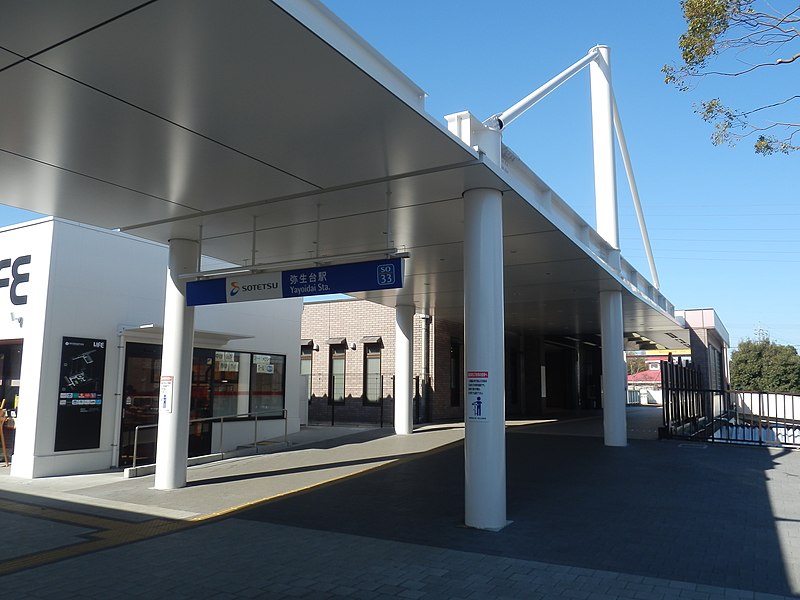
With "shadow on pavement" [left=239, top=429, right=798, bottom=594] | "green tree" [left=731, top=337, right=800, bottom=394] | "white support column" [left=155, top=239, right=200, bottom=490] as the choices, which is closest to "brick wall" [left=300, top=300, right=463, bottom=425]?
"shadow on pavement" [left=239, top=429, right=798, bottom=594]

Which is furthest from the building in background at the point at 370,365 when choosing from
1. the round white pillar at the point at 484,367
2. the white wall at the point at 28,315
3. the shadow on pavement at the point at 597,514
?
the round white pillar at the point at 484,367

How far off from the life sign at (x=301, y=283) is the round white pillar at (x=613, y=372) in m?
9.42

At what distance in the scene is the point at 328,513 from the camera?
8.30m

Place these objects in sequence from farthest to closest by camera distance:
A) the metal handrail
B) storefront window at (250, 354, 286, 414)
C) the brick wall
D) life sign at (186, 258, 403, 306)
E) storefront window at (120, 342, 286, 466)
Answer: the brick wall
storefront window at (250, 354, 286, 414)
storefront window at (120, 342, 286, 466)
the metal handrail
life sign at (186, 258, 403, 306)

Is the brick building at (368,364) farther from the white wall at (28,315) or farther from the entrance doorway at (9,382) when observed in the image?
the white wall at (28,315)

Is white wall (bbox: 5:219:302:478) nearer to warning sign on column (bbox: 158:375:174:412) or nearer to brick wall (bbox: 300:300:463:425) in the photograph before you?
warning sign on column (bbox: 158:375:174:412)

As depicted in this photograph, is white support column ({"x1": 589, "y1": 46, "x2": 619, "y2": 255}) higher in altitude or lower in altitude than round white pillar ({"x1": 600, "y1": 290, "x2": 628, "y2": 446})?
higher

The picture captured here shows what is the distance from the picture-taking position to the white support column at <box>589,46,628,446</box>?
620 inches

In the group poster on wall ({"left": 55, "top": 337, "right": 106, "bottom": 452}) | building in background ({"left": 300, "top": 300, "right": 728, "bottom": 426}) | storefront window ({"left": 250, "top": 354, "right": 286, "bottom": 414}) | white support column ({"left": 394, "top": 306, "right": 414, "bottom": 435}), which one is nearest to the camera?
A: poster on wall ({"left": 55, "top": 337, "right": 106, "bottom": 452})

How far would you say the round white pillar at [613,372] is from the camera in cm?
1569

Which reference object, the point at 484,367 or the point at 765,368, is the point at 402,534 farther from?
the point at 765,368

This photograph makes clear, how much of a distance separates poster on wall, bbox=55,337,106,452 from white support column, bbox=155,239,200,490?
2513mm

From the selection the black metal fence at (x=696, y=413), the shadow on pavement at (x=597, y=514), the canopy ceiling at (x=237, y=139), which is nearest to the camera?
the canopy ceiling at (x=237, y=139)

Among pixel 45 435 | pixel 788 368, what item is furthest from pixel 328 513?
pixel 788 368
